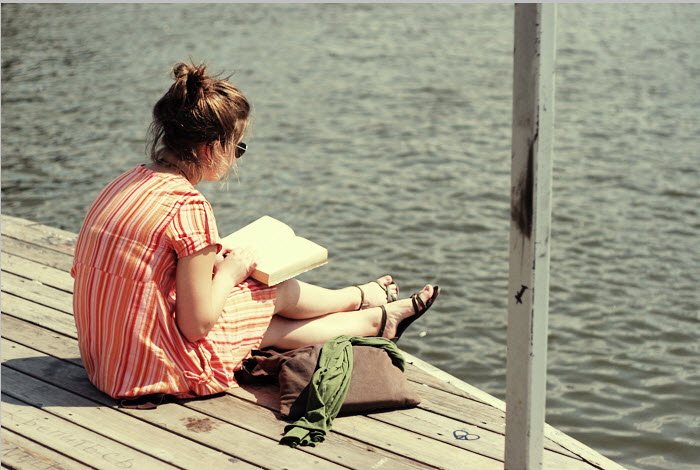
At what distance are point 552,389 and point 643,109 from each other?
5.39 meters

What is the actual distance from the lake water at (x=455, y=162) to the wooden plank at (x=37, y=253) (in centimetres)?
199

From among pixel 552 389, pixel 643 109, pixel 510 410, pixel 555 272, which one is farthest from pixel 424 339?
pixel 643 109

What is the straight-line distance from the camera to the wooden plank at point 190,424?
8.84 ft

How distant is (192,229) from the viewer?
9.35ft

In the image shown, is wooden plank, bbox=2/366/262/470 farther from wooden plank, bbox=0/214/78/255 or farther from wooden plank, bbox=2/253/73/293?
wooden plank, bbox=0/214/78/255

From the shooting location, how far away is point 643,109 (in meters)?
9.36

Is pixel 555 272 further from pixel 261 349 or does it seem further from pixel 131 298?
pixel 131 298

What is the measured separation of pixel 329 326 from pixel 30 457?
118cm

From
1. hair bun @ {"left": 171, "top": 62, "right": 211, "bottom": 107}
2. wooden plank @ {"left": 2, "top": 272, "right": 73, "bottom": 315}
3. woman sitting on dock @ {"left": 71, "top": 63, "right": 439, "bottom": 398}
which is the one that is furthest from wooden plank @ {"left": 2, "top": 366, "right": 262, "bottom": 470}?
hair bun @ {"left": 171, "top": 62, "right": 211, "bottom": 107}

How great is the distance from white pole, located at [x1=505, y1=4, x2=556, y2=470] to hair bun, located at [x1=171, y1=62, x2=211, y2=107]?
45.0 inches

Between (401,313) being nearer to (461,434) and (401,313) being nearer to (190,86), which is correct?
(461,434)

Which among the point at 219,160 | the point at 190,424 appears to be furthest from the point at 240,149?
the point at 190,424

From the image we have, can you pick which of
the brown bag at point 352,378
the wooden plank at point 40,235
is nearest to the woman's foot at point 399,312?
the brown bag at point 352,378

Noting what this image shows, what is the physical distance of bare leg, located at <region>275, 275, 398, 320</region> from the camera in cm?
325
